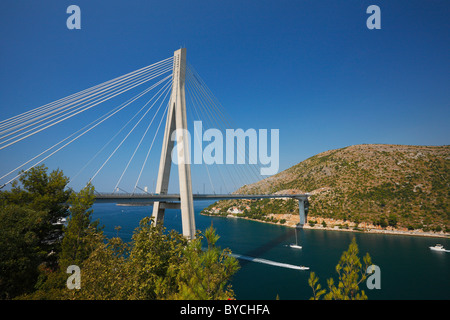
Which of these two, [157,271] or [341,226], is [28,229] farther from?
[341,226]

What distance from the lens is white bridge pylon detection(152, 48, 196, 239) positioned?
650 inches

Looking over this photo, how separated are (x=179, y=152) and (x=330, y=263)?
931 inches

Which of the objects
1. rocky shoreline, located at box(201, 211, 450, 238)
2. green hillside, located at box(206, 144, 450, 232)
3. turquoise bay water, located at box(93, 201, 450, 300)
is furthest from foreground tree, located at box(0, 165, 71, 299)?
green hillside, located at box(206, 144, 450, 232)

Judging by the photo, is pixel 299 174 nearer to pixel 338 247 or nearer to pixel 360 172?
pixel 360 172

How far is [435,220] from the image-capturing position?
3781 cm

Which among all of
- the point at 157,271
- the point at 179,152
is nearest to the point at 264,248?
the point at 179,152

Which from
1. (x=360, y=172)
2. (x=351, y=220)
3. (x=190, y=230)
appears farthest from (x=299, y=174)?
(x=190, y=230)

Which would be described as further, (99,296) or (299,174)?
(299,174)

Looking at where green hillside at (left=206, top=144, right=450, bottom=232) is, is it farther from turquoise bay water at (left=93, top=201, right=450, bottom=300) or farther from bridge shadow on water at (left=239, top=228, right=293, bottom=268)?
bridge shadow on water at (left=239, top=228, right=293, bottom=268)

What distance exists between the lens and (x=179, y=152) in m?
16.9

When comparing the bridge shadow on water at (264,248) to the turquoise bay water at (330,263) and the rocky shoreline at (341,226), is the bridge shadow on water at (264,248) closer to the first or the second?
the turquoise bay water at (330,263)

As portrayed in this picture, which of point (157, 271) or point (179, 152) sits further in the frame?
point (179, 152)

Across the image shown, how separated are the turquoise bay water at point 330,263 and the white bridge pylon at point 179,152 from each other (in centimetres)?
954

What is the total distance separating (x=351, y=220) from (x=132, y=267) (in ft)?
159
